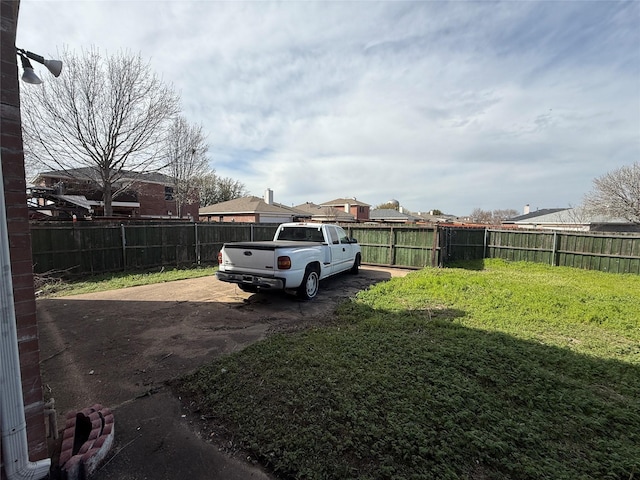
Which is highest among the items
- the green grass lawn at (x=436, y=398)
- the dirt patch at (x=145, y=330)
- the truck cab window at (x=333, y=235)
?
the truck cab window at (x=333, y=235)

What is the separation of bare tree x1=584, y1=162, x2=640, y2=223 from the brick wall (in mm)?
35731

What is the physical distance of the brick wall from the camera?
178 cm

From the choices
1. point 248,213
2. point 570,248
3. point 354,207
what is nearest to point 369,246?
point 570,248

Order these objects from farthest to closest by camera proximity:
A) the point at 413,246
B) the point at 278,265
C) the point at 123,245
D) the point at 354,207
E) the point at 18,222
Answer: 1. the point at 354,207
2. the point at 413,246
3. the point at 123,245
4. the point at 278,265
5. the point at 18,222

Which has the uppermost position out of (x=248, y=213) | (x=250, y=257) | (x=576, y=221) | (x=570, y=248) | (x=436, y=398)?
(x=248, y=213)

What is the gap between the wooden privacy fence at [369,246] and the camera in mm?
9352

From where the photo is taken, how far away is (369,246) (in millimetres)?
13266

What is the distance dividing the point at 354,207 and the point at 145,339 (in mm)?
44522

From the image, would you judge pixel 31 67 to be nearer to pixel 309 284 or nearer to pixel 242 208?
pixel 309 284

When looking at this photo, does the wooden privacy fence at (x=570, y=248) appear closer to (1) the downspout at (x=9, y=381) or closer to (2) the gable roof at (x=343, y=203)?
(1) the downspout at (x=9, y=381)

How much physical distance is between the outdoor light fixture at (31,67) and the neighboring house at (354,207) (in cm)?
4301

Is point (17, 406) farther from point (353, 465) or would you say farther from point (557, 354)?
point (557, 354)

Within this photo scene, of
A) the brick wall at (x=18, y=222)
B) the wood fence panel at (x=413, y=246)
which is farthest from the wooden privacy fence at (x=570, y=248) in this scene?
the brick wall at (x=18, y=222)

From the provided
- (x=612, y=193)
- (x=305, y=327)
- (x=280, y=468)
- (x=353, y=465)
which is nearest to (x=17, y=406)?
(x=280, y=468)
